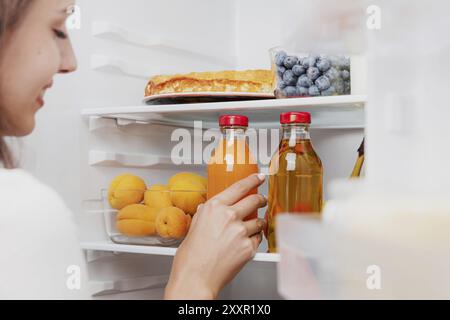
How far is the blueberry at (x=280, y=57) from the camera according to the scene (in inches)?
45.3

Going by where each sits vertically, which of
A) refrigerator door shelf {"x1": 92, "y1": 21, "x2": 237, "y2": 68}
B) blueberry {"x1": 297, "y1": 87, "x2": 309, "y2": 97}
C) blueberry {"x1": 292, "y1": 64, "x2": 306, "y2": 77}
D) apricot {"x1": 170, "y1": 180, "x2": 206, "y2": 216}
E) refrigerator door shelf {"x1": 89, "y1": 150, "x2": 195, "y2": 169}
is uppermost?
refrigerator door shelf {"x1": 92, "y1": 21, "x2": 237, "y2": 68}

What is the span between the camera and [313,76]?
1.11 m

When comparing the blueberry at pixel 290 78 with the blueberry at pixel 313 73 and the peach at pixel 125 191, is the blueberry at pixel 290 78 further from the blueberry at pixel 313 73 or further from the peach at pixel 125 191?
the peach at pixel 125 191

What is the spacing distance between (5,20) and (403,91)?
604 millimetres

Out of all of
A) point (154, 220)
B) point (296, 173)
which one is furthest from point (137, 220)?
point (296, 173)

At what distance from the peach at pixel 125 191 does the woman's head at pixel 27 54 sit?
20cm

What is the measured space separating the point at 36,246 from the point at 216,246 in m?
0.29

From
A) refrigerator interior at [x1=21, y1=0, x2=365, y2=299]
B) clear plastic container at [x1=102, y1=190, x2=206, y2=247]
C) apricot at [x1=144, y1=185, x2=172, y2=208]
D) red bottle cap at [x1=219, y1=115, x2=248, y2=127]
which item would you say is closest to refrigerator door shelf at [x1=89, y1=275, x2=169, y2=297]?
refrigerator interior at [x1=21, y1=0, x2=365, y2=299]

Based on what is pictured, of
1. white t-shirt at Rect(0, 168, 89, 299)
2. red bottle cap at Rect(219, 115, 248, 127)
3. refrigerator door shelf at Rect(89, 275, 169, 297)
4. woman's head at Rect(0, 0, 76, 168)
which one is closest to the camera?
white t-shirt at Rect(0, 168, 89, 299)

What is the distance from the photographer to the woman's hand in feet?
3.31

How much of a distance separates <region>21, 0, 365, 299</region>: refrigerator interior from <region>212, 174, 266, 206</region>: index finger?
111mm

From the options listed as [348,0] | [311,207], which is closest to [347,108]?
[311,207]

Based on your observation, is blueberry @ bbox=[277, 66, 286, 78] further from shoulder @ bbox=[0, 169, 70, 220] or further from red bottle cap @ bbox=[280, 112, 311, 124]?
shoulder @ bbox=[0, 169, 70, 220]

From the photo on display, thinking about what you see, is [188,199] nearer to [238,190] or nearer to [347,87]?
[238,190]
